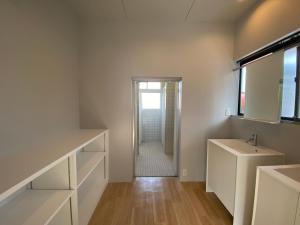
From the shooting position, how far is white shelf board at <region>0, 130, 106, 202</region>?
2.79ft

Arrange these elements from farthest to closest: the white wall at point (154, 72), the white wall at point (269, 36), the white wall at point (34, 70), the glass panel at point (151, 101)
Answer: the glass panel at point (151, 101) < the white wall at point (154, 72) < the white wall at point (269, 36) < the white wall at point (34, 70)

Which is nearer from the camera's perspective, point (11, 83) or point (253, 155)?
point (11, 83)

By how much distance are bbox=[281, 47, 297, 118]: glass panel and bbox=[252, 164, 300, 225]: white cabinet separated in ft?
2.71

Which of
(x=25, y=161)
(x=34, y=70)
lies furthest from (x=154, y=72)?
(x=25, y=161)

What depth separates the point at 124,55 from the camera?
2676 millimetres

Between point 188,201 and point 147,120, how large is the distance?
373 centimetres

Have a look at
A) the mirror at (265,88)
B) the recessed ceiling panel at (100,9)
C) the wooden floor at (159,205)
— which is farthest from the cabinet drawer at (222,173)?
the recessed ceiling panel at (100,9)

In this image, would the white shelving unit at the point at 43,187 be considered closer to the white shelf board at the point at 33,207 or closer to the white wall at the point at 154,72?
the white shelf board at the point at 33,207

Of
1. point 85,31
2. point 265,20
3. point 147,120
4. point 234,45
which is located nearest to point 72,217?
point 85,31

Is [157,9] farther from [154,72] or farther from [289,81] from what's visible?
[289,81]

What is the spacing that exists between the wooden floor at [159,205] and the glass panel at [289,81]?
143 centimetres

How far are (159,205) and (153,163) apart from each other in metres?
1.51

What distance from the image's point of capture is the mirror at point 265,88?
178 cm

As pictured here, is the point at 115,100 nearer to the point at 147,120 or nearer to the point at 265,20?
the point at 265,20
